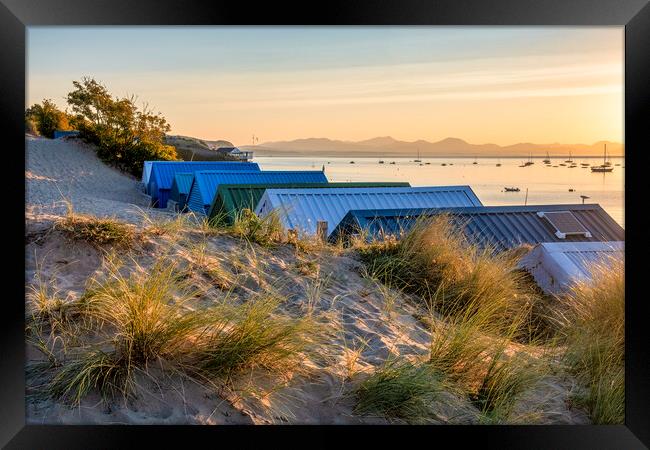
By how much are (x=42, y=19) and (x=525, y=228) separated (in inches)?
271

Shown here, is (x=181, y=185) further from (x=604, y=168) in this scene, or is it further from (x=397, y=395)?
(x=397, y=395)

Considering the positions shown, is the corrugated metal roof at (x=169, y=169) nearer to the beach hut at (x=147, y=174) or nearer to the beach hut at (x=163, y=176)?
the beach hut at (x=163, y=176)

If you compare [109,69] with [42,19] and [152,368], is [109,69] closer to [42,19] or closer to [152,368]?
[42,19]

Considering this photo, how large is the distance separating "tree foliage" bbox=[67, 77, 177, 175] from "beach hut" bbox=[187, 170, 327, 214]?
13.9ft

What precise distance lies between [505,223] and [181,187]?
818 centimetres

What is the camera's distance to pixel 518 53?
21.8 ft

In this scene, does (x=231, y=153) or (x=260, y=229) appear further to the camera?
(x=231, y=153)

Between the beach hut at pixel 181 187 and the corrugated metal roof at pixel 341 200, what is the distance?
4.35 metres

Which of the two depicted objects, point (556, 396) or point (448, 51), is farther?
point (448, 51)

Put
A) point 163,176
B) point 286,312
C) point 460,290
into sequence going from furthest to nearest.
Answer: point 163,176
point 460,290
point 286,312

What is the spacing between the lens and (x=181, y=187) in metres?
14.8

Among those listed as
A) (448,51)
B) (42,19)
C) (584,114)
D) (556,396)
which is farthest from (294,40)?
(556,396)

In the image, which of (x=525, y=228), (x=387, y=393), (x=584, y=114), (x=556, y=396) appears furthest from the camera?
(x=525, y=228)

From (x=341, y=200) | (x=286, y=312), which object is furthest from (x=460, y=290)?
(x=341, y=200)
